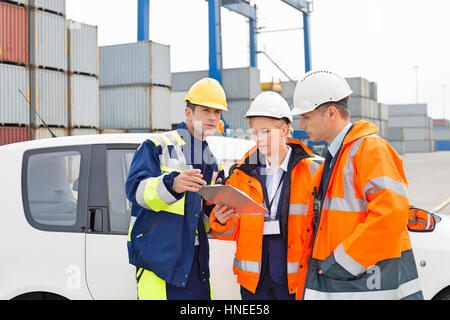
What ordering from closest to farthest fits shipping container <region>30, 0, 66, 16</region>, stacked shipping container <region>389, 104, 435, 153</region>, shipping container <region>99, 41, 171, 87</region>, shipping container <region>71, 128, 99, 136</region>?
shipping container <region>30, 0, 66, 16</region> → shipping container <region>71, 128, 99, 136</region> → shipping container <region>99, 41, 171, 87</region> → stacked shipping container <region>389, 104, 435, 153</region>

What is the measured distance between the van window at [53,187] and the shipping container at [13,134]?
1283cm

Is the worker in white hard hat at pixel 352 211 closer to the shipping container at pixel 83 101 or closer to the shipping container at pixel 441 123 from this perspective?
the shipping container at pixel 83 101

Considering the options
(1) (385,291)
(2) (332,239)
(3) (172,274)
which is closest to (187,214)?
(3) (172,274)

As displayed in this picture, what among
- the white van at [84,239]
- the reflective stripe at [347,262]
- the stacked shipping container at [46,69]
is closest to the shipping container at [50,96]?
the stacked shipping container at [46,69]

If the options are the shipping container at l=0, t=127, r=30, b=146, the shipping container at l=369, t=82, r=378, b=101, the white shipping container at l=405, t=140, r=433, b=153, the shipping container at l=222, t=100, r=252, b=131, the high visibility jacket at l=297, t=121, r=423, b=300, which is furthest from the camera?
the white shipping container at l=405, t=140, r=433, b=153

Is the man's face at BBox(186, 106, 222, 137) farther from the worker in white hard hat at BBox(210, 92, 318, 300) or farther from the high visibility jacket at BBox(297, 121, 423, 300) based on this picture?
the high visibility jacket at BBox(297, 121, 423, 300)

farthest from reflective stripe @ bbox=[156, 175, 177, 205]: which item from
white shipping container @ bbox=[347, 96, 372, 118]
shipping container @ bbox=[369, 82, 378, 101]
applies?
shipping container @ bbox=[369, 82, 378, 101]

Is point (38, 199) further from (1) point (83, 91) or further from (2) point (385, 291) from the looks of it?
(1) point (83, 91)

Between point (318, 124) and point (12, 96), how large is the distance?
15.3 metres

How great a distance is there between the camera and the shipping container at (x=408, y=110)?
8525 centimetres

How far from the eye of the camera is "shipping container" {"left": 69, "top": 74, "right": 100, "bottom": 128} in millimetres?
17531

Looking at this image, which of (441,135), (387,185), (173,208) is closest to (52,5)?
(173,208)

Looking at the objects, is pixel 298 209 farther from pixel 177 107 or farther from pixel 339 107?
pixel 177 107

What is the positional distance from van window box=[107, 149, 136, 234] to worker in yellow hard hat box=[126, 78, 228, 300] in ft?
2.28
